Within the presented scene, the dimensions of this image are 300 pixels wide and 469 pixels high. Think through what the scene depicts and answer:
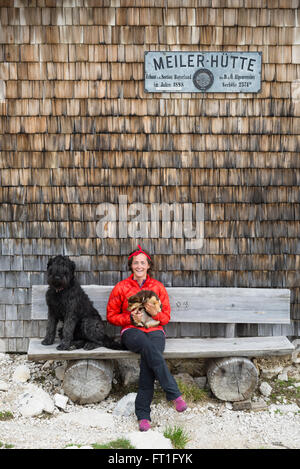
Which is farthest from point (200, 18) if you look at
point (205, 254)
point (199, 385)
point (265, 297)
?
point (199, 385)

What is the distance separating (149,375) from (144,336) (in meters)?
0.33

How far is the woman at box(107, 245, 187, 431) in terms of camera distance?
395 centimetres

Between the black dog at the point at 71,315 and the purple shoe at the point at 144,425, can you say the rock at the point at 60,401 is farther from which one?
the purple shoe at the point at 144,425

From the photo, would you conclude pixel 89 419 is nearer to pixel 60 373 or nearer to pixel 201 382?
pixel 60 373

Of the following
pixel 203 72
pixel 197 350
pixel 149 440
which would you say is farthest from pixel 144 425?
pixel 203 72

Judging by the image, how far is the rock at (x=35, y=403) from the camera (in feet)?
13.5

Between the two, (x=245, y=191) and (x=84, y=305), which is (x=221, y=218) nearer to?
(x=245, y=191)

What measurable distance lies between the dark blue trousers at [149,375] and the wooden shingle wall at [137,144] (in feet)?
3.44

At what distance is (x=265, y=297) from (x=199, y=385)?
3.52 feet

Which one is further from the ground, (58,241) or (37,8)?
(37,8)

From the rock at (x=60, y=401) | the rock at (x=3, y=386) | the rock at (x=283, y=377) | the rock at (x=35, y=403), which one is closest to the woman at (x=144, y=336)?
the rock at (x=60, y=401)

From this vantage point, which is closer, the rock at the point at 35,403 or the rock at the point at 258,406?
the rock at the point at 35,403

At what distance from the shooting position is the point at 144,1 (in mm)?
4684

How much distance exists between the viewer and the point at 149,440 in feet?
12.1
